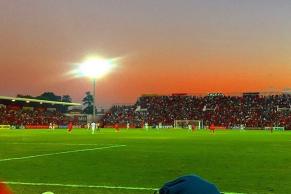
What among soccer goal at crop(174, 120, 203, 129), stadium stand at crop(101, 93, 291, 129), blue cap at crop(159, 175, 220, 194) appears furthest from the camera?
soccer goal at crop(174, 120, 203, 129)

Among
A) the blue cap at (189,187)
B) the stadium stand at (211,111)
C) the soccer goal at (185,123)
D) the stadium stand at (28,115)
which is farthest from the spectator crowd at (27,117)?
the blue cap at (189,187)

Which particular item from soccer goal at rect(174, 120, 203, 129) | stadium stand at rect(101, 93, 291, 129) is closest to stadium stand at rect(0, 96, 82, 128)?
stadium stand at rect(101, 93, 291, 129)

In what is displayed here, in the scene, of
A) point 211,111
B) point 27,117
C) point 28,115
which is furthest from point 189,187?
point 28,115

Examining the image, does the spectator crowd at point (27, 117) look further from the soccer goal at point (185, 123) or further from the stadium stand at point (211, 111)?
the soccer goal at point (185, 123)

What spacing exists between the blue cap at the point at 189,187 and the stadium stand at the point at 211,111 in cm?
9597

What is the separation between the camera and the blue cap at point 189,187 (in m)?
2.19

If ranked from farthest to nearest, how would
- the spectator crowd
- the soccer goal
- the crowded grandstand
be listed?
the spectator crowd
the soccer goal
the crowded grandstand

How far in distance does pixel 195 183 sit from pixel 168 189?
12 cm

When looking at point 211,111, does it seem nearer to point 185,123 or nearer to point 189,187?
point 185,123

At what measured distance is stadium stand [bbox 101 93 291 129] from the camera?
102 meters

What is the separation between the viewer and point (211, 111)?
110062 millimetres

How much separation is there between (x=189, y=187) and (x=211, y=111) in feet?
357

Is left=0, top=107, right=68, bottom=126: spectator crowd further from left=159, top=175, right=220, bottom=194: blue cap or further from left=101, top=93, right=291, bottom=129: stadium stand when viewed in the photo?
left=159, top=175, right=220, bottom=194: blue cap

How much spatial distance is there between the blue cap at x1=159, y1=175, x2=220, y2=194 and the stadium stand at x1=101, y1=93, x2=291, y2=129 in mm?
95973
